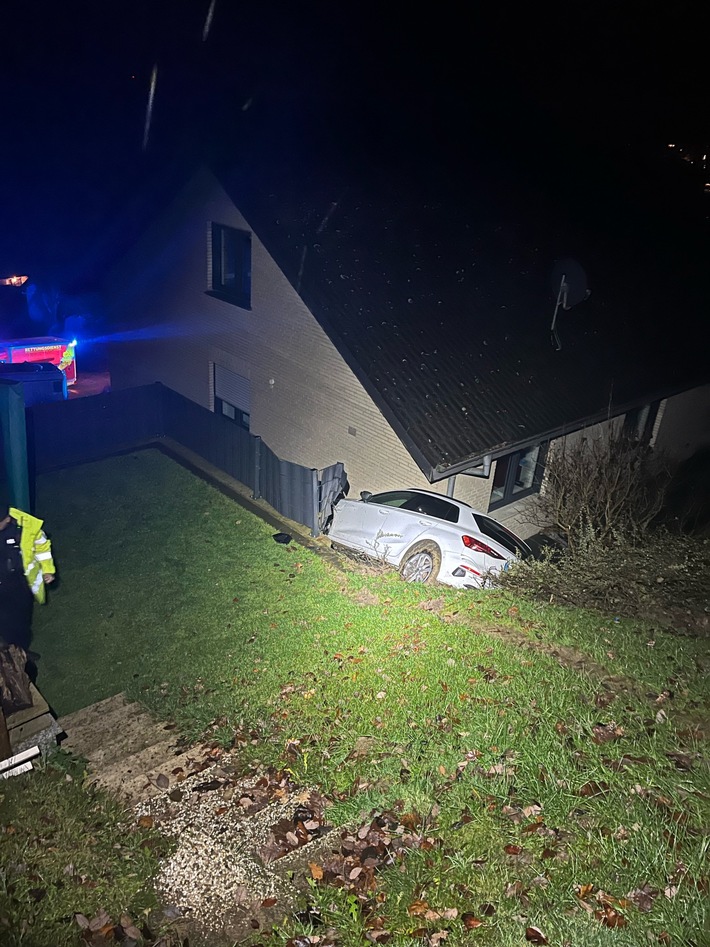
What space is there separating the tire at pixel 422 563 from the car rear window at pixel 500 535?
1015mm

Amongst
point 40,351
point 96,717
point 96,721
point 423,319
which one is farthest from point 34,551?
point 40,351

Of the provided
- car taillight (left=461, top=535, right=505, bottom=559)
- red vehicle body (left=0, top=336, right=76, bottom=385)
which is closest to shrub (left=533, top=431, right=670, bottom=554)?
car taillight (left=461, top=535, right=505, bottom=559)

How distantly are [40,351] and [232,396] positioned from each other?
600cm

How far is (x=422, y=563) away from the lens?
12.4 metres

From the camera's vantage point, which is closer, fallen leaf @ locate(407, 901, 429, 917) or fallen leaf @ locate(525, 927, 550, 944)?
fallen leaf @ locate(525, 927, 550, 944)

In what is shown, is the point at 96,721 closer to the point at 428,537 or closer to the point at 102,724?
the point at 102,724

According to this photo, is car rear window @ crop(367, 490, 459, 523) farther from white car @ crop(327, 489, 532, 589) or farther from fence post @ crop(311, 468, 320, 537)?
fence post @ crop(311, 468, 320, 537)

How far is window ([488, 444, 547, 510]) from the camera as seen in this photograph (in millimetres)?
14953

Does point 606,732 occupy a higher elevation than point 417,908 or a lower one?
higher

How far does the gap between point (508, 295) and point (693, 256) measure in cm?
770

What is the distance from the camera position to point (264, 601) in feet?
38.2

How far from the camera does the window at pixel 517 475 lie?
15.0m

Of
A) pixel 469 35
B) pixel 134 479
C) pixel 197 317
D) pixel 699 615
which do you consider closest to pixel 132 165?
pixel 197 317

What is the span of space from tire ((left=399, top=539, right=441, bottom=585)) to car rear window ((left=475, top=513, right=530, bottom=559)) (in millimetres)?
1015
